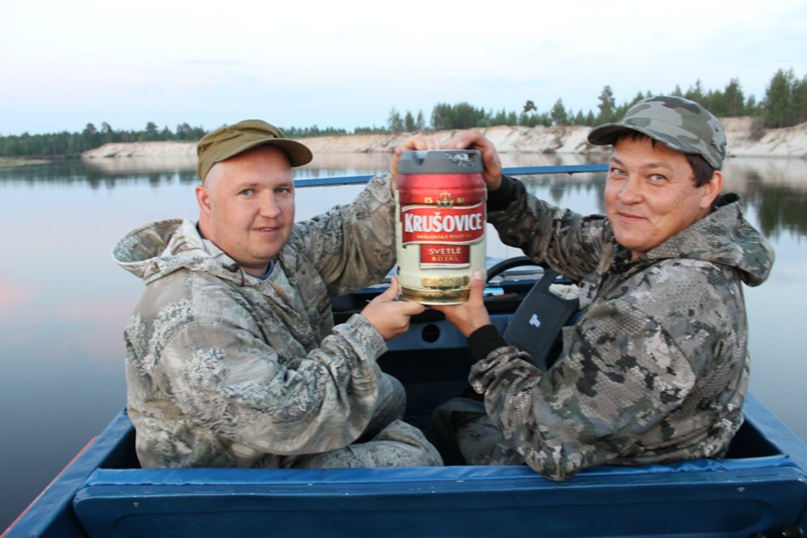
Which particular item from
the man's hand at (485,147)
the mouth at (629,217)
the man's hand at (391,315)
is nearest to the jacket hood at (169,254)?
the man's hand at (391,315)

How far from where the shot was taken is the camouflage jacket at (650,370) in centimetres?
154

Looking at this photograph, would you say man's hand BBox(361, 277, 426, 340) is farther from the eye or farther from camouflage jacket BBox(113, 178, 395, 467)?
the eye

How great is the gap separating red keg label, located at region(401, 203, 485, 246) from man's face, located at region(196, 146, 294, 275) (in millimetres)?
481

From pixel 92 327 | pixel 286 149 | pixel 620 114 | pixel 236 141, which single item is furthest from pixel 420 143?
pixel 620 114

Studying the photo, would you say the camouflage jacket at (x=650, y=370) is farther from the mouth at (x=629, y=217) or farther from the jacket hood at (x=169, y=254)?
the jacket hood at (x=169, y=254)

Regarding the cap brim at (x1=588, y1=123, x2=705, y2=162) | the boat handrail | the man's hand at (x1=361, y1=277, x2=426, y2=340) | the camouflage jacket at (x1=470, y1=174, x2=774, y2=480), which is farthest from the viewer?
the boat handrail

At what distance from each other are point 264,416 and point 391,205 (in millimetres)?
1060

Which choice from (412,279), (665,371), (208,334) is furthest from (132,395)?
(665,371)

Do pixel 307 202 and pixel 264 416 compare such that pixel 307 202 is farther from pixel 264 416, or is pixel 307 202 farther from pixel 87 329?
pixel 87 329

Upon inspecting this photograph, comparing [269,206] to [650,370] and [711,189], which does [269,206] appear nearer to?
[650,370]

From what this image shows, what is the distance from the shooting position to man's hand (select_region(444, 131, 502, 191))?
2070 mm

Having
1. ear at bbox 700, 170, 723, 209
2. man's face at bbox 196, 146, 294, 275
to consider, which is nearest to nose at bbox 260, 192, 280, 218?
man's face at bbox 196, 146, 294, 275

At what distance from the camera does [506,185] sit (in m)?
2.48

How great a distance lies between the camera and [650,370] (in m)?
1.53
